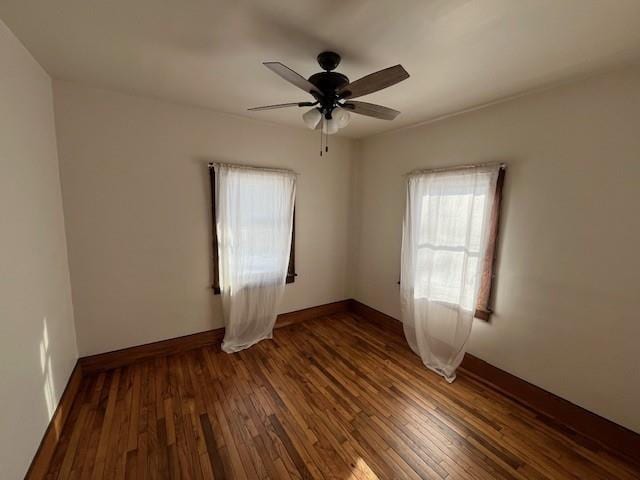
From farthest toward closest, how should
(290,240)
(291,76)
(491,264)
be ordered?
(290,240), (491,264), (291,76)

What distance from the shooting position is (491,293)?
7.39 ft

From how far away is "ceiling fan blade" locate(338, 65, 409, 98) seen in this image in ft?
4.25

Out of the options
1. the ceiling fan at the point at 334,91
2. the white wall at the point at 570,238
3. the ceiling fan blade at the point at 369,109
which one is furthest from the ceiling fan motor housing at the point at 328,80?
the white wall at the point at 570,238

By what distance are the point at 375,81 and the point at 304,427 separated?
7.33ft

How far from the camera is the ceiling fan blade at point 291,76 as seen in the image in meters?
1.22

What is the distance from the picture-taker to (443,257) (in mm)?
2482

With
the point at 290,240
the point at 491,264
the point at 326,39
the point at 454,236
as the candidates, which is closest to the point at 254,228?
the point at 290,240

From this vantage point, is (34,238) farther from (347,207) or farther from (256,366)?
(347,207)

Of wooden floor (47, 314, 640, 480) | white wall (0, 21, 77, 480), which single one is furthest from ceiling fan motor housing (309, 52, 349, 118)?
wooden floor (47, 314, 640, 480)

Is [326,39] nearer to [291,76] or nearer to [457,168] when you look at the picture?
[291,76]

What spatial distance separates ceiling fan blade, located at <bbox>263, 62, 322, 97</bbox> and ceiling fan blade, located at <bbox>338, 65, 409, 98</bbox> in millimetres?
169

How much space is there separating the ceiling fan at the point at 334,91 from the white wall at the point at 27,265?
52.8 inches

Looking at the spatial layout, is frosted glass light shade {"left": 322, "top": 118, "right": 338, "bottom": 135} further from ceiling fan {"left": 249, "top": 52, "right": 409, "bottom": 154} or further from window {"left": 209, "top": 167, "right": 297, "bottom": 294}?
window {"left": 209, "top": 167, "right": 297, "bottom": 294}

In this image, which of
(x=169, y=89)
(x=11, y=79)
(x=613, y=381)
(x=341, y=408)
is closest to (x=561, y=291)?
(x=613, y=381)
